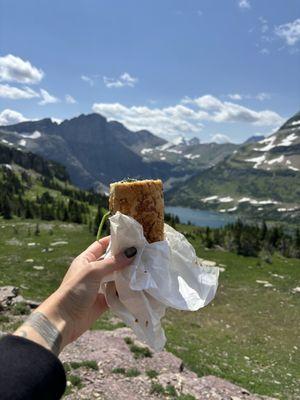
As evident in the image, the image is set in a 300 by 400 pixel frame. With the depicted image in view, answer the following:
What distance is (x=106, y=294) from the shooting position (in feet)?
17.7

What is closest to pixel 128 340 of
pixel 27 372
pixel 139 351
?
pixel 139 351

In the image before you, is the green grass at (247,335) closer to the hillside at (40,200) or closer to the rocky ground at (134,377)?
the rocky ground at (134,377)

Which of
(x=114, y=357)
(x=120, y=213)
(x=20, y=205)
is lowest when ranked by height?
(x=20, y=205)

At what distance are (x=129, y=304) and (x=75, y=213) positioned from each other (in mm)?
96351

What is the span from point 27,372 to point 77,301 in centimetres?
153

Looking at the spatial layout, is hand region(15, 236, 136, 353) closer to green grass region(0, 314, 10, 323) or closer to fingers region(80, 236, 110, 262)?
fingers region(80, 236, 110, 262)

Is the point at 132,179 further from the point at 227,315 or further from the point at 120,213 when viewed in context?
the point at 227,315

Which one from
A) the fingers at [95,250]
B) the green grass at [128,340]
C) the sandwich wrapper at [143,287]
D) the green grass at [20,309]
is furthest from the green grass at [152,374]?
the fingers at [95,250]

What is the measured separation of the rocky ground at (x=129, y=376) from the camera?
1250 cm

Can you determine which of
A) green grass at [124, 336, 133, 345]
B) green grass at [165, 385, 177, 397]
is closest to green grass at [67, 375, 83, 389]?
green grass at [165, 385, 177, 397]

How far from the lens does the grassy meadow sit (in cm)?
1786

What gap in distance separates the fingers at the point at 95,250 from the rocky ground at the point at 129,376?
7942mm

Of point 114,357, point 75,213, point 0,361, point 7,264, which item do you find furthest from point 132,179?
point 75,213

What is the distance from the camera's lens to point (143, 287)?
5258 millimetres
